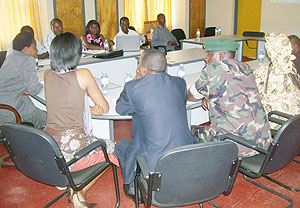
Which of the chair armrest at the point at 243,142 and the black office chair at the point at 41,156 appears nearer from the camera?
the black office chair at the point at 41,156

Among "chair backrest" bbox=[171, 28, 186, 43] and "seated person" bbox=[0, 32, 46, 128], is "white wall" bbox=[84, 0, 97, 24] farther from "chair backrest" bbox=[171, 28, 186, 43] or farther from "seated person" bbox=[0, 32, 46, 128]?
"seated person" bbox=[0, 32, 46, 128]

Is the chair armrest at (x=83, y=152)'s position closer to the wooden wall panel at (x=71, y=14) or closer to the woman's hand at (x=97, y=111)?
the woman's hand at (x=97, y=111)

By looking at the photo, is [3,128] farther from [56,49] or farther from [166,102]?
[166,102]

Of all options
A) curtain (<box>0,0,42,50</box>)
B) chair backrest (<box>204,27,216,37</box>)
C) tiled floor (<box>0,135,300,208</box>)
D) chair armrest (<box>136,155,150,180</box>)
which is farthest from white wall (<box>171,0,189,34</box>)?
chair armrest (<box>136,155,150,180</box>)

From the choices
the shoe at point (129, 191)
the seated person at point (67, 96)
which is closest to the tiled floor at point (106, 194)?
the shoe at point (129, 191)

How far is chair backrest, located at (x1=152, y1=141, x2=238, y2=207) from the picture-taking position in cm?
150

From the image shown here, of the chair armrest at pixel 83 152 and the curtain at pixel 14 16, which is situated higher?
the curtain at pixel 14 16

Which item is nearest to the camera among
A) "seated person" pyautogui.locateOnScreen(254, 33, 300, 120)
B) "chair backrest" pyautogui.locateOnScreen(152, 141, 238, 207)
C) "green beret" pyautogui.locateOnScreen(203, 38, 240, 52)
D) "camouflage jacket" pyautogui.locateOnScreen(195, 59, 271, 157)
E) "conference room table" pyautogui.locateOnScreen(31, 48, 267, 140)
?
"chair backrest" pyautogui.locateOnScreen(152, 141, 238, 207)

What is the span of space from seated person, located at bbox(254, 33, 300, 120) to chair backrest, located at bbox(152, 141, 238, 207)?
0.99m

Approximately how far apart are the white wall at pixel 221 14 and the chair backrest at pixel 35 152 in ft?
24.4

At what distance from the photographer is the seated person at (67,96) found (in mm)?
2020

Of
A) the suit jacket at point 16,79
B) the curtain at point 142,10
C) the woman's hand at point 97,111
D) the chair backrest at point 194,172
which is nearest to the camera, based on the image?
the chair backrest at point 194,172

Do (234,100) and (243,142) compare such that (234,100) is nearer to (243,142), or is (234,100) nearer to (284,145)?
(243,142)

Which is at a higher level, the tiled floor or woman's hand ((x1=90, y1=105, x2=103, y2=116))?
woman's hand ((x1=90, y1=105, x2=103, y2=116))
